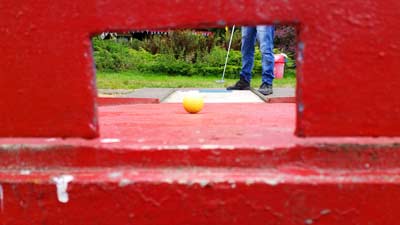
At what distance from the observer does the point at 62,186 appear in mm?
1292

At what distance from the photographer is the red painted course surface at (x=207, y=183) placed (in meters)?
1.25

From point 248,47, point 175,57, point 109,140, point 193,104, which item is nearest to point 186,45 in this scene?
point 175,57

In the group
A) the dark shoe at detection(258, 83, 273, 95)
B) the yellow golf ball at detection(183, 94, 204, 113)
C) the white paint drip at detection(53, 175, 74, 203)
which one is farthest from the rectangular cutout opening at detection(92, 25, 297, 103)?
the white paint drip at detection(53, 175, 74, 203)

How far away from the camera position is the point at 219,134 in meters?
1.54

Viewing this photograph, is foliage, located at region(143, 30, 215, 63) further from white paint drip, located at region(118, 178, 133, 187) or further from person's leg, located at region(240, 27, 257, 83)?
white paint drip, located at region(118, 178, 133, 187)

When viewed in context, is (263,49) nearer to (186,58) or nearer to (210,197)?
(210,197)

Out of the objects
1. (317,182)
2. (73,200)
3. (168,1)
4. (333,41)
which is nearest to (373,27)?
(333,41)

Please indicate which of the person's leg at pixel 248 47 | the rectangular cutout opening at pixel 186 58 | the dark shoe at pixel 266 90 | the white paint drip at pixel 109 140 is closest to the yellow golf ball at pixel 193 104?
the white paint drip at pixel 109 140

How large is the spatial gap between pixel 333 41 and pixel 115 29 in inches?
23.7

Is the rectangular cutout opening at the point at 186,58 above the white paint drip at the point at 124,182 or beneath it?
beneath

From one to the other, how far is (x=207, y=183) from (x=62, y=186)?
398 mm

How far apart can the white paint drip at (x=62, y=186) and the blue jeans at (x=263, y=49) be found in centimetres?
433

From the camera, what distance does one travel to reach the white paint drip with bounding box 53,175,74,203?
1291 mm

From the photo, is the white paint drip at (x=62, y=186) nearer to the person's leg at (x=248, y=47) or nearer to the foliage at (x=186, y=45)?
the person's leg at (x=248, y=47)
